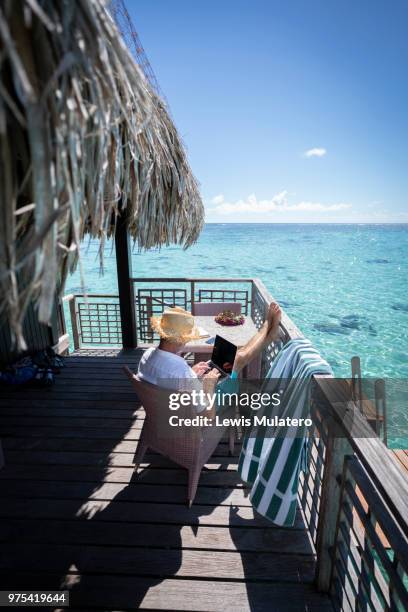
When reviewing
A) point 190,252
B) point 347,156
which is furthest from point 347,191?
point 190,252

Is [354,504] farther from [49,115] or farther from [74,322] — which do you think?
[74,322]

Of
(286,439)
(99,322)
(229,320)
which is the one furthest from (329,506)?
(99,322)

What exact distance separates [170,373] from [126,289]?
124 inches

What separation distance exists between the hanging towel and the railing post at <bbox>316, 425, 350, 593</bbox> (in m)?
0.22

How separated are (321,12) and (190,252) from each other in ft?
109

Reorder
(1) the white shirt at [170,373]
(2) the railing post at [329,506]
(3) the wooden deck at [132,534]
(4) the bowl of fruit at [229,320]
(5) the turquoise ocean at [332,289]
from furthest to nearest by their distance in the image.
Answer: (5) the turquoise ocean at [332,289] < (4) the bowl of fruit at [229,320] < (1) the white shirt at [170,373] < (3) the wooden deck at [132,534] < (2) the railing post at [329,506]

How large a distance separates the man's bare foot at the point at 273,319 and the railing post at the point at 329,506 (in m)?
1.13

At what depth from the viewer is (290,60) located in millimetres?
9406

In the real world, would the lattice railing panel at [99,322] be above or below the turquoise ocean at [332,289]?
above

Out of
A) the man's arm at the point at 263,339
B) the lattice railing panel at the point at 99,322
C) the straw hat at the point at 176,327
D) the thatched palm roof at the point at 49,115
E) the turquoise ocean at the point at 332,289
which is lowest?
the turquoise ocean at the point at 332,289

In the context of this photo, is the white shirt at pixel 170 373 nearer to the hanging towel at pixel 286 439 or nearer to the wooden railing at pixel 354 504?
the hanging towel at pixel 286 439

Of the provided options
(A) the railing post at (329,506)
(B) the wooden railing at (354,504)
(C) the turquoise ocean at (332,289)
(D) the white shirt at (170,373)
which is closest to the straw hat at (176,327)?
(D) the white shirt at (170,373)

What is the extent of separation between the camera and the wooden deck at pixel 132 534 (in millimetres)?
1562

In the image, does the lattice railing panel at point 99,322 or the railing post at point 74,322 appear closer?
the railing post at point 74,322
